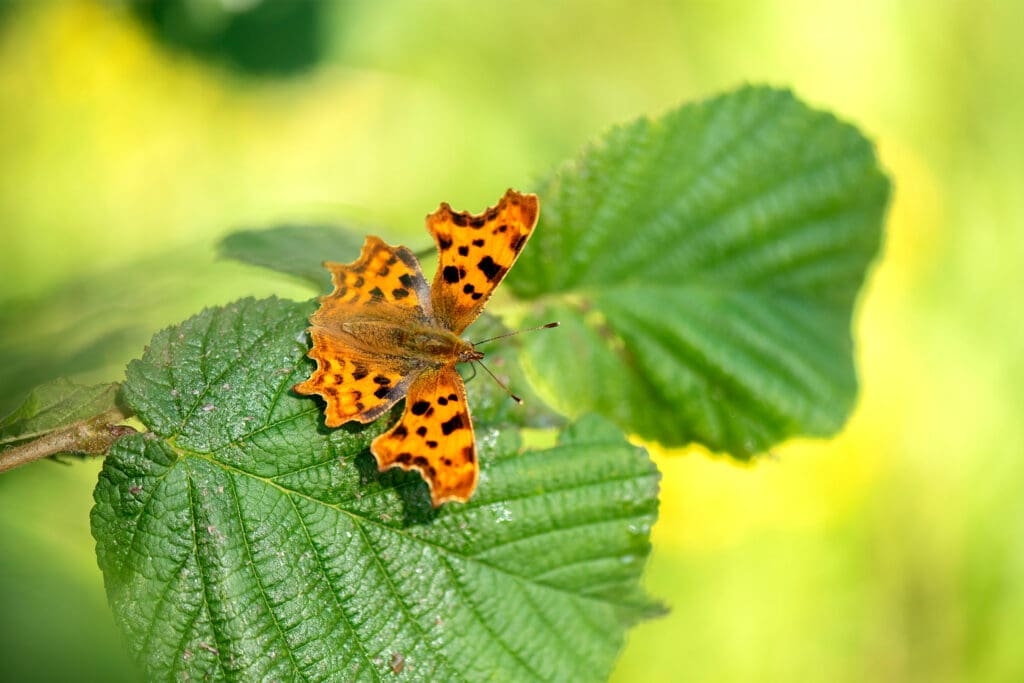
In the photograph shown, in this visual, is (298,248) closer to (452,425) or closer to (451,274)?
(451,274)

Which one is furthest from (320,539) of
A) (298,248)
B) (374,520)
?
(298,248)

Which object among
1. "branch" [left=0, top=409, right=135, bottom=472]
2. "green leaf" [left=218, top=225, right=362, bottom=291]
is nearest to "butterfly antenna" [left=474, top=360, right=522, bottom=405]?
"green leaf" [left=218, top=225, right=362, bottom=291]

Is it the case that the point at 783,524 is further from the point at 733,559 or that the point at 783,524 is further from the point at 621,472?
the point at 621,472

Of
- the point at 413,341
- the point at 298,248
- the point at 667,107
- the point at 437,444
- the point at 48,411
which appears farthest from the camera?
the point at 667,107

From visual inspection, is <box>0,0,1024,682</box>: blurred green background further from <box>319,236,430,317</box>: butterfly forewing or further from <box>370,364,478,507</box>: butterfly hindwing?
<box>370,364,478,507</box>: butterfly hindwing

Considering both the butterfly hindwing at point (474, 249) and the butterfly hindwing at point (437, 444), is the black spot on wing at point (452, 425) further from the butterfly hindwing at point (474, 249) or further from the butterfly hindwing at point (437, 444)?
the butterfly hindwing at point (474, 249)

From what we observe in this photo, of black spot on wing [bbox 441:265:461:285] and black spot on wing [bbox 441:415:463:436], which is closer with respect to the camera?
black spot on wing [bbox 441:415:463:436]

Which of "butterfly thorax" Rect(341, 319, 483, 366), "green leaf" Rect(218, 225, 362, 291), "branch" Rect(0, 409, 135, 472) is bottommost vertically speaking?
"branch" Rect(0, 409, 135, 472)

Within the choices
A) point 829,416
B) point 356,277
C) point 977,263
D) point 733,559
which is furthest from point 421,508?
point 977,263
